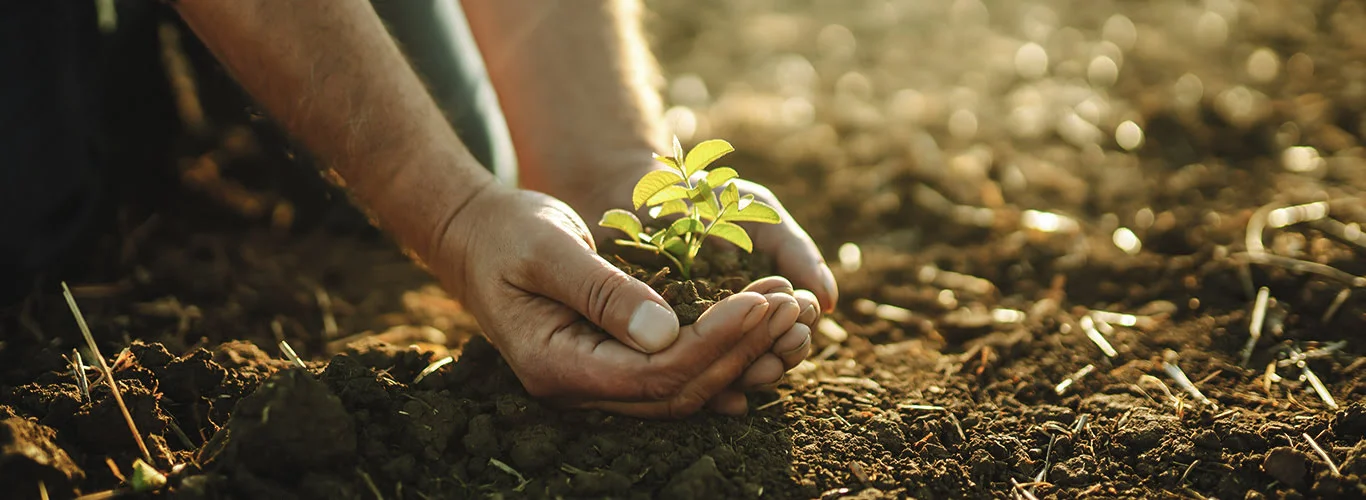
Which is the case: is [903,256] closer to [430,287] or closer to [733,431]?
[733,431]

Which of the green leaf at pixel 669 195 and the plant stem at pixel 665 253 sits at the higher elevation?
the green leaf at pixel 669 195

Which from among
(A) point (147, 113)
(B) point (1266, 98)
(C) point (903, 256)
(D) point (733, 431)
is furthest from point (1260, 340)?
(A) point (147, 113)

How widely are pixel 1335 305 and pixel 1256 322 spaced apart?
0.59ft

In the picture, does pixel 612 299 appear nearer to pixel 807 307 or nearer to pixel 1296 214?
pixel 807 307

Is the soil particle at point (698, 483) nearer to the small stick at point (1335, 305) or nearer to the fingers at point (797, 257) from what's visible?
the fingers at point (797, 257)

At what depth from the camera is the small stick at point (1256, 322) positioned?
6.70ft

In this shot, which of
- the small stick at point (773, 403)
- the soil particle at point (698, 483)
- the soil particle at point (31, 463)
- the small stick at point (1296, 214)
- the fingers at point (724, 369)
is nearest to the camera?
the soil particle at point (31, 463)

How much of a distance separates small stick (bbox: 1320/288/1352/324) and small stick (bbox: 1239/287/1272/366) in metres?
0.12

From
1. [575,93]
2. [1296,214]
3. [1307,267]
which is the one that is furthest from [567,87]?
[1296,214]

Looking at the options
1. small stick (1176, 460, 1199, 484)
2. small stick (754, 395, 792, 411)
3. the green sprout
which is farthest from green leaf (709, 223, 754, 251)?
small stick (1176, 460, 1199, 484)

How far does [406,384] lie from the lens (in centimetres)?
178

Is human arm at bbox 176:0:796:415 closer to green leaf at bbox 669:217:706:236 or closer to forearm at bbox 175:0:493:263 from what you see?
forearm at bbox 175:0:493:263

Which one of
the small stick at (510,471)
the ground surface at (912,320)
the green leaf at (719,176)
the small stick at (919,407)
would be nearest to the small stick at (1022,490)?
the ground surface at (912,320)

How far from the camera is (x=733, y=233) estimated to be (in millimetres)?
1701
